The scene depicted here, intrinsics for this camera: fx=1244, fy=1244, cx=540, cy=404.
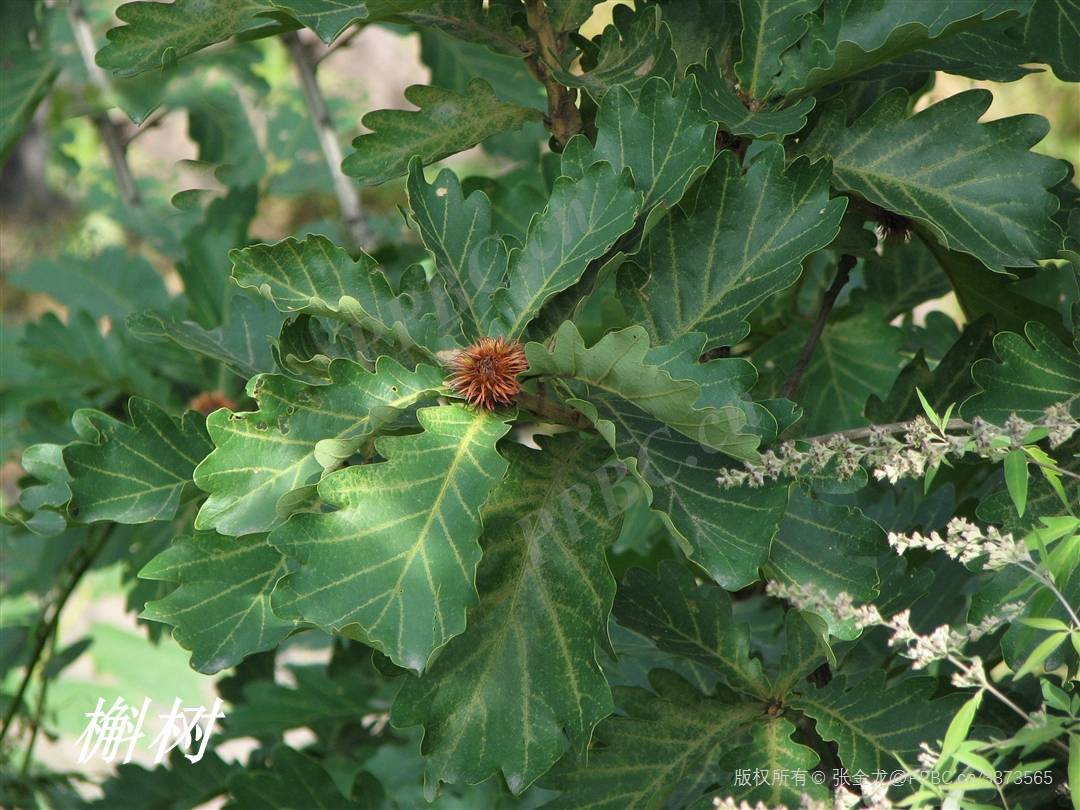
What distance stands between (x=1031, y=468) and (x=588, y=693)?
1.13ft

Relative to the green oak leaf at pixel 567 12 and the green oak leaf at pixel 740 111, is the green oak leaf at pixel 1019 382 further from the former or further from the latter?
the green oak leaf at pixel 567 12

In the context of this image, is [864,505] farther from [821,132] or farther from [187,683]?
[187,683]

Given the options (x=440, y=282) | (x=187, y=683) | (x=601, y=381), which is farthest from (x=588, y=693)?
(x=187, y=683)

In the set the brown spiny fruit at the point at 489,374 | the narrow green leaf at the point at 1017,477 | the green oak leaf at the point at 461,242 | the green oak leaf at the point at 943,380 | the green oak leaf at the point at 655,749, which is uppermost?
the green oak leaf at the point at 461,242

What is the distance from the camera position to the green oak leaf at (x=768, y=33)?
33.6 inches

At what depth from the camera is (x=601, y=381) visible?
72 centimetres

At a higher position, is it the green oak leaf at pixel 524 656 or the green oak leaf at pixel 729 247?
the green oak leaf at pixel 729 247

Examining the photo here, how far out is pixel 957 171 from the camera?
2.78ft

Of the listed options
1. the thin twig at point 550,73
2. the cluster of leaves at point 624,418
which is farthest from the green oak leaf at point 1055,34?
the thin twig at point 550,73

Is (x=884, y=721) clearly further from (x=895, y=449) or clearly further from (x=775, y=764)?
(x=895, y=449)

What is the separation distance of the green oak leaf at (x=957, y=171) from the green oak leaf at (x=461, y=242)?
24 cm

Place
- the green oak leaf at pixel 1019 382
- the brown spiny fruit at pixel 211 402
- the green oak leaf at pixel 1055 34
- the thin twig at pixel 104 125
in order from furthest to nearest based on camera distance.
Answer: the thin twig at pixel 104 125, the brown spiny fruit at pixel 211 402, the green oak leaf at pixel 1055 34, the green oak leaf at pixel 1019 382

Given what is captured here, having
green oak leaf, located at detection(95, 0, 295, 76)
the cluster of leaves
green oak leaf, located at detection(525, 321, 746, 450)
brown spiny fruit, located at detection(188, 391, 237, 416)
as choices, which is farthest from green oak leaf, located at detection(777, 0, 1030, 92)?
brown spiny fruit, located at detection(188, 391, 237, 416)

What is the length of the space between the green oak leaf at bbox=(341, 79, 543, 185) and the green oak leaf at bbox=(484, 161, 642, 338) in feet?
0.48
